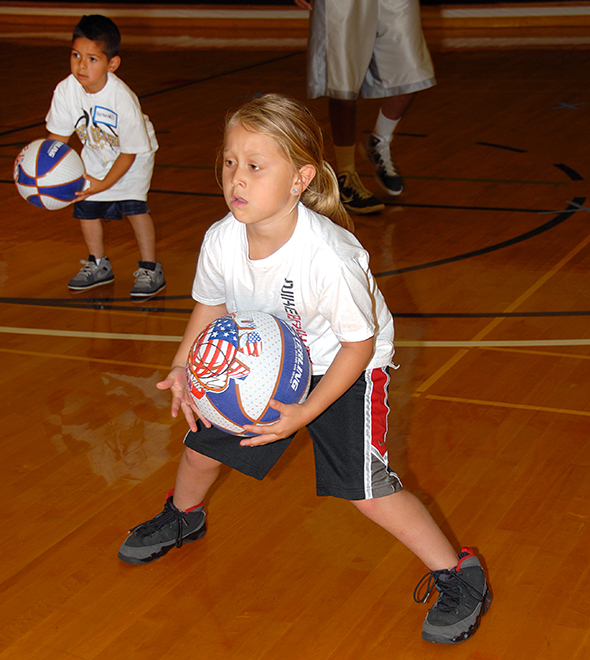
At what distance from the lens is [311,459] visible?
7.07 feet

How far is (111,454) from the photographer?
7.17 ft

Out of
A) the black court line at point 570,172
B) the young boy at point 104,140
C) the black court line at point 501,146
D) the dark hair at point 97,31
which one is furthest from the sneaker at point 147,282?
the black court line at point 501,146

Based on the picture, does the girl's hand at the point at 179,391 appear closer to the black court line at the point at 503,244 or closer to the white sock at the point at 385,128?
the black court line at the point at 503,244

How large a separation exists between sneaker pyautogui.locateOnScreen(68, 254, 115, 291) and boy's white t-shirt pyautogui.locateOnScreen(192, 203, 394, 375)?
1833 mm

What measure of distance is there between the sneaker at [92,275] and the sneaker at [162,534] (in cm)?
174

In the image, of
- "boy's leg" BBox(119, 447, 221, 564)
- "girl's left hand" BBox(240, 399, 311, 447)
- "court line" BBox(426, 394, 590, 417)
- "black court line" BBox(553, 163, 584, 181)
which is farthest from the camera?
"black court line" BBox(553, 163, 584, 181)

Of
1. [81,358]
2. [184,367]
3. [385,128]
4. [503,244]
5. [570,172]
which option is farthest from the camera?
[570,172]

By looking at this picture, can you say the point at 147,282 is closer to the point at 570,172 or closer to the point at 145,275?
the point at 145,275

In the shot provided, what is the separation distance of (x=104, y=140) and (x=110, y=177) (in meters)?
0.20

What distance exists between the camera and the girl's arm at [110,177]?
3.09m

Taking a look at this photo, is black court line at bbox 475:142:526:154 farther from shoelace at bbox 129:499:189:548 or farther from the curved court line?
shoelace at bbox 129:499:189:548

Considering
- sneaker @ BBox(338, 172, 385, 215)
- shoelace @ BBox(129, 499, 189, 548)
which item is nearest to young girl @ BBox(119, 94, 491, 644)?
shoelace @ BBox(129, 499, 189, 548)

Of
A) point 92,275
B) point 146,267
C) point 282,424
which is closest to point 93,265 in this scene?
point 92,275

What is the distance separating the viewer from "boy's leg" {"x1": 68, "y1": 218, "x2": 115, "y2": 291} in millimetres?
3381
